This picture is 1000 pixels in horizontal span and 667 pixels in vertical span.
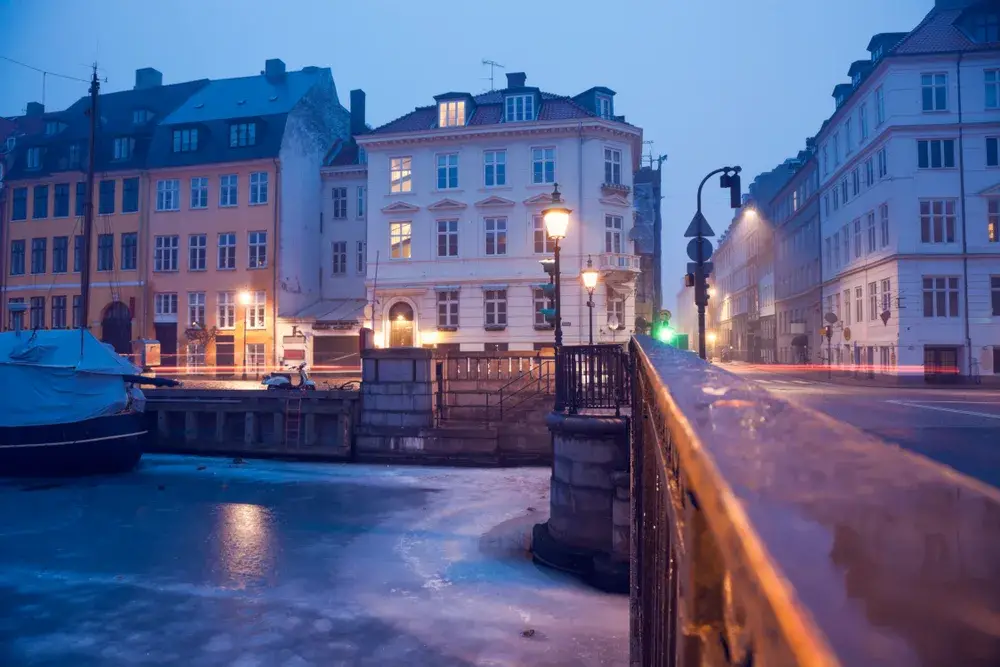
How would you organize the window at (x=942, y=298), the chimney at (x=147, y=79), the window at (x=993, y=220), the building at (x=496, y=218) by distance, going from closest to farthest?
the window at (x=942, y=298), the window at (x=993, y=220), the building at (x=496, y=218), the chimney at (x=147, y=79)

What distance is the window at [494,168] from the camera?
3703 cm

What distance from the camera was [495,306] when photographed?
3659 cm

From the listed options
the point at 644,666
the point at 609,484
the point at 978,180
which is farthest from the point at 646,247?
the point at 644,666

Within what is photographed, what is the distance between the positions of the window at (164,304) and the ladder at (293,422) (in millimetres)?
23653

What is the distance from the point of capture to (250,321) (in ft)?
133

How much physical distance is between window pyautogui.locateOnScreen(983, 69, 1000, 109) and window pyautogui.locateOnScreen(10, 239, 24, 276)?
55534 millimetres

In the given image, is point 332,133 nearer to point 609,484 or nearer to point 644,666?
point 609,484

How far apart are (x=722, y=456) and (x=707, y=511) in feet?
0.40

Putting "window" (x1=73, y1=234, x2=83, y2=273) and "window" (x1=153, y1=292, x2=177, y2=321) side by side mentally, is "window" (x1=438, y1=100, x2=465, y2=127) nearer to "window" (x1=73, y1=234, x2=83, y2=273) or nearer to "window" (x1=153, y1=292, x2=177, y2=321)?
"window" (x1=153, y1=292, x2=177, y2=321)

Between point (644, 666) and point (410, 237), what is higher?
point (410, 237)

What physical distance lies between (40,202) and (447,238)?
2768cm

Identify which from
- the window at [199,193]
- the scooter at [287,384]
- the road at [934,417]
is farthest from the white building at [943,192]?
the window at [199,193]

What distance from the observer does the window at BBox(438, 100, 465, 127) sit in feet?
124

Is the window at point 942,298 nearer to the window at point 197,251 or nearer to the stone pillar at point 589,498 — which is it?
the stone pillar at point 589,498
